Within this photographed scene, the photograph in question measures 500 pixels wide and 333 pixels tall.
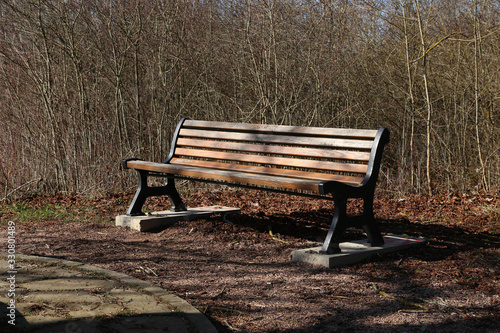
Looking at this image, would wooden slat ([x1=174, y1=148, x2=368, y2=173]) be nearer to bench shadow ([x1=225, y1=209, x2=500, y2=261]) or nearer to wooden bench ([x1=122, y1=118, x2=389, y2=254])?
wooden bench ([x1=122, y1=118, x2=389, y2=254])

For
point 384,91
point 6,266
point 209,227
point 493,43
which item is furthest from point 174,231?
point 493,43

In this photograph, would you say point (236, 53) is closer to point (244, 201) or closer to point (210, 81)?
point (210, 81)

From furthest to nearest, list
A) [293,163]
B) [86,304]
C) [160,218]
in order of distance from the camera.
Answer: [160,218] < [293,163] < [86,304]

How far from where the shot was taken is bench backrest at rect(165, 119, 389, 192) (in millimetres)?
4109

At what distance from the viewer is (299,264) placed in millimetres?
3916

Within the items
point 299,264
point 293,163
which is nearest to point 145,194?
point 293,163

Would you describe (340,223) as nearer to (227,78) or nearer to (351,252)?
(351,252)

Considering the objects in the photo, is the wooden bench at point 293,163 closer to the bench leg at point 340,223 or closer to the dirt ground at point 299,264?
the bench leg at point 340,223

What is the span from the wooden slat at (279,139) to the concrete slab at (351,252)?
0.75m

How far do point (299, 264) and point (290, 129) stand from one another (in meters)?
1.32

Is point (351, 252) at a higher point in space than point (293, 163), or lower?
lower

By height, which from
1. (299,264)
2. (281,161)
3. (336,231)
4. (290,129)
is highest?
(290,129)

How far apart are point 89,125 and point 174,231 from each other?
9.75ft

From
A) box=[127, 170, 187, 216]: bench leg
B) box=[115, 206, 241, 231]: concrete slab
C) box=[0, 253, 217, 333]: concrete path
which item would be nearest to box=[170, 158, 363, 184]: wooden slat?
box=[127, 170, 187, 216]: bench leg
